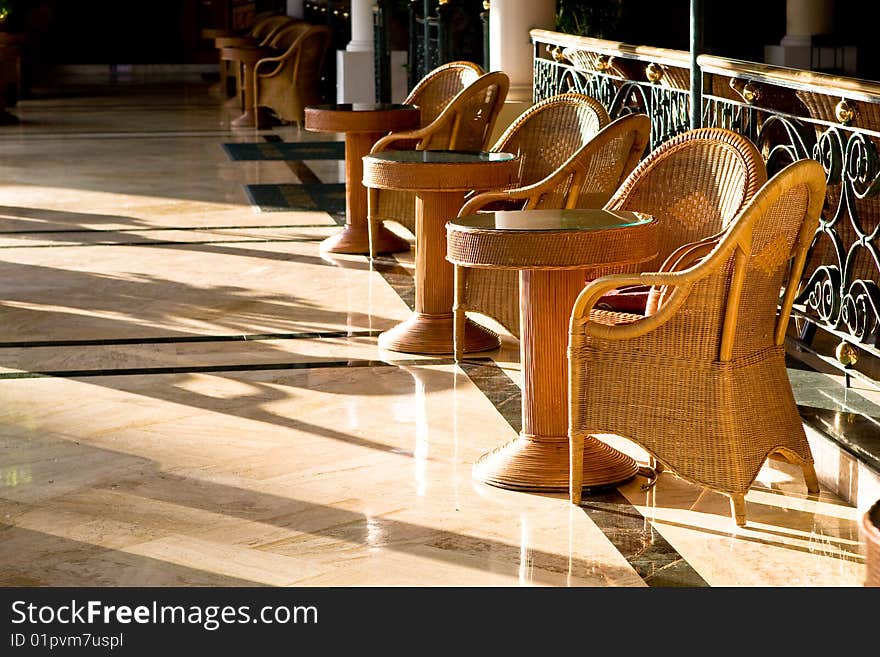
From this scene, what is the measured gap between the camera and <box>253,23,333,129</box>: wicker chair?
1400cm

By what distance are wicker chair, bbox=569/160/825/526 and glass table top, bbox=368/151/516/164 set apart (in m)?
1.82

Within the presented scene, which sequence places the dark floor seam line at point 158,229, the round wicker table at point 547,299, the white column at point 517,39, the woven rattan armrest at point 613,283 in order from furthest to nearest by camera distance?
1. the dark floor seam line at point 158,229
2. the white column at point 517,39
3. the round wicker table at point 547,299
4. the woven rattan armrest at point 613,283

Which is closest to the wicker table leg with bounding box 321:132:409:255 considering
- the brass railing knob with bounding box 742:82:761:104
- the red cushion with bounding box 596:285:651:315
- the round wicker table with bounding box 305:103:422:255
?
the round wicker table with bounding box 305:103:422:255

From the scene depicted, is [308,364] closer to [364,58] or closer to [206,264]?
[206,264]

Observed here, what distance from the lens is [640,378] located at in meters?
3.49

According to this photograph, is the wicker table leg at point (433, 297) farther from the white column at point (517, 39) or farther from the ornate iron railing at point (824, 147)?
the white column at point (517, 39)

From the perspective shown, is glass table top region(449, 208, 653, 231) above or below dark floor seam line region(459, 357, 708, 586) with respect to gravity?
above

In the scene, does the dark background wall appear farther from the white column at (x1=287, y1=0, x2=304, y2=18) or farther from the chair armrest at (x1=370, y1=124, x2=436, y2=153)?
the chair armrest at (x1=370, y1=124, x2=436, y2=153)

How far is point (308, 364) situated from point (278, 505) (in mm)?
1546

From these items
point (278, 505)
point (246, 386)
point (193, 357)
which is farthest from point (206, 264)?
point (278, 505)

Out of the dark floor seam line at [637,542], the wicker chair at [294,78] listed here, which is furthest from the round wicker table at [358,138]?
the wicker chair at [294,78]

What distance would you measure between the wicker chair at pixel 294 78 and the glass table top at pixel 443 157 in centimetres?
875

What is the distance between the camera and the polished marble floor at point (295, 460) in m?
3.26

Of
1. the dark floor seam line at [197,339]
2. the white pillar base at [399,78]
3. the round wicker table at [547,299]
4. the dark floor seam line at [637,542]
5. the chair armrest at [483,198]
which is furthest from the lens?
the white pillar base at [399,78]
